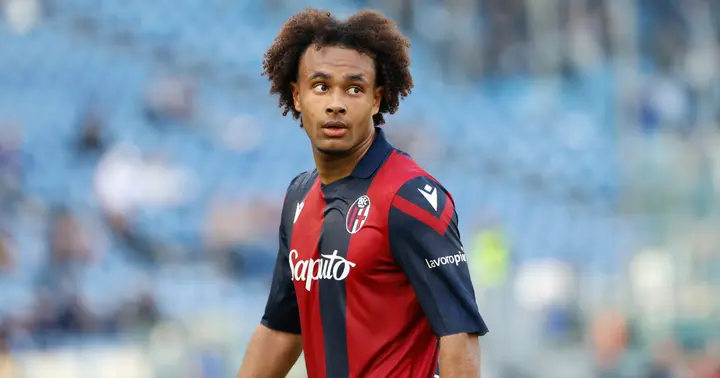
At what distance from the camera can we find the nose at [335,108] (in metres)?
3.77

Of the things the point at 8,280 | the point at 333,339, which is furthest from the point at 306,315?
the point at 8,280

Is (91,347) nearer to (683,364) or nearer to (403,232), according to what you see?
(683,364)

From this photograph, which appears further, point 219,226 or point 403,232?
point 219,226

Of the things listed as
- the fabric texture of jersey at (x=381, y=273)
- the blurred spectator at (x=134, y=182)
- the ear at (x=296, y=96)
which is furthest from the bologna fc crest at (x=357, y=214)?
the blurred spectator at (x=134, y=182)

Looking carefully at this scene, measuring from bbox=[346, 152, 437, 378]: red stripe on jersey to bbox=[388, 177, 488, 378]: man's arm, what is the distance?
0.07 m

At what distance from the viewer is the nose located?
377cm

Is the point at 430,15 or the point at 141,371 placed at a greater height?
the point at 430,15

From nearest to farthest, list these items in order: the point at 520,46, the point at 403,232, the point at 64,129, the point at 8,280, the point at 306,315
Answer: the point at 403,232 < the point at 306,315 < the point at 8,280 < the point at 64,129 < the point at 520,46

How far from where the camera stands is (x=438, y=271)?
357cm

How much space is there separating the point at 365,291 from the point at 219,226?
884 centimetres

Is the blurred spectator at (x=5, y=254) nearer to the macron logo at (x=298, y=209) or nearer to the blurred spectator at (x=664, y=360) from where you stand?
the blurred spectator at (x=664, y=360)

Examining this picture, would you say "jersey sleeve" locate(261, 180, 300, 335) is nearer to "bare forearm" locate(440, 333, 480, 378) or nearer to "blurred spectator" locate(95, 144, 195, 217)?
"bare forearm" locate(440, 333, 480, 378)

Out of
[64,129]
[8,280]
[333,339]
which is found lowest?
[333,339]

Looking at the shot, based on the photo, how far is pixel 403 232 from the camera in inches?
142
